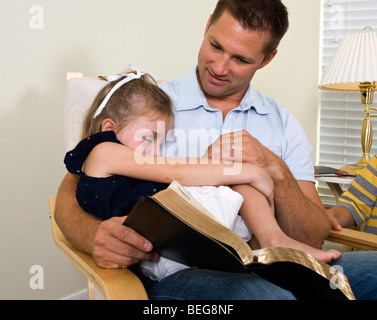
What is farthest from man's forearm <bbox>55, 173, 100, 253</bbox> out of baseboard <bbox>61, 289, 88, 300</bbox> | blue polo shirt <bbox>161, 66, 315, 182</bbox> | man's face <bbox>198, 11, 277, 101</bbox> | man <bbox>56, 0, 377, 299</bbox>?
baseboard <bbox>61, 289, 88, 300</bbox>

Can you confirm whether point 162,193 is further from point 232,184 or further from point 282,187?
point 282,187

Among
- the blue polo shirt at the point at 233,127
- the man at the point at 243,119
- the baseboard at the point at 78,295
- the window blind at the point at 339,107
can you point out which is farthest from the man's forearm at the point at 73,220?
the window blind at the point at 339,107

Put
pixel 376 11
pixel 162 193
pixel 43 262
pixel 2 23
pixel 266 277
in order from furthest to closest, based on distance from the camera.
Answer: pixel 376 11 < pixel 43 262 < pixel 2 23 < pixel 266 277 < pixel 162 193

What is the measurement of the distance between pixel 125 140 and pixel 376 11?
7.09 ft

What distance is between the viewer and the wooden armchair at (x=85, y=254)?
0.87 m

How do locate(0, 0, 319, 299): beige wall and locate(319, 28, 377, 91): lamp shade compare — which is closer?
locate(0, 0, 319, 299): beige wall

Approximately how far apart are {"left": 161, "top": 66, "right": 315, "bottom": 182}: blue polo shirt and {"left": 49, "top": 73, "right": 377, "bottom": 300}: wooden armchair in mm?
233

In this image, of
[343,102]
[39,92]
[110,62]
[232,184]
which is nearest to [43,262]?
[39,92]

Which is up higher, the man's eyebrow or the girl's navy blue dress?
the man's eyebrow

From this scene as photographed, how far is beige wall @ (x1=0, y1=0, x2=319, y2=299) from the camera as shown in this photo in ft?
5.66

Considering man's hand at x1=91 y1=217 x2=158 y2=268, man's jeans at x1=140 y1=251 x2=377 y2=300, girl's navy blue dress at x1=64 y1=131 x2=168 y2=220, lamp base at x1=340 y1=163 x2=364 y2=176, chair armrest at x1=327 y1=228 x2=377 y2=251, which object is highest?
girl's navy blue dress at x1=64 y1=131 x2=168 y2=220

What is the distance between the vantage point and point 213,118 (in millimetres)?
1460

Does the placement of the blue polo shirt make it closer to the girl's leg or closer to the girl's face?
the girl's face

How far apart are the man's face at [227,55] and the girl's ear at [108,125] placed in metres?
0.36
